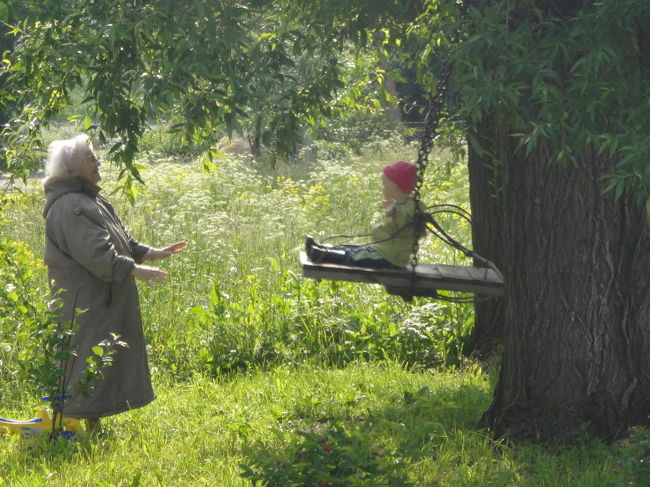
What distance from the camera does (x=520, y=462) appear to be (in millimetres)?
4926

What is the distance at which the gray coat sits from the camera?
17.9 ft

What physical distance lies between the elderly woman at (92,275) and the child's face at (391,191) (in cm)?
150

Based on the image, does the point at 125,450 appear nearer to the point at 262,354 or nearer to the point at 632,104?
the point at 262,354

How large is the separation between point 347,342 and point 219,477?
2.68 m

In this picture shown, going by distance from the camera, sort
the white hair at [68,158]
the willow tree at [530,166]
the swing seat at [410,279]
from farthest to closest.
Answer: the white hair at [68,158] < the willow tree at [530,166] < the swing seat at [410,279]

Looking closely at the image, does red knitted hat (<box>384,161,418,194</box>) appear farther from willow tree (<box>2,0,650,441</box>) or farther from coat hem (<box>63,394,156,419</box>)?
coat hem (<box>63,394,156,419</box>)

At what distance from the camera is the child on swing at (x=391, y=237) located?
4.54 m

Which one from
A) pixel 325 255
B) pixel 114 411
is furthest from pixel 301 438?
pixel 325 255

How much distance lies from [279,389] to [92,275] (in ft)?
5.20

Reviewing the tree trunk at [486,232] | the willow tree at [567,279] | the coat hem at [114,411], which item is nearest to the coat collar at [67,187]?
the coat hem at [114,411]

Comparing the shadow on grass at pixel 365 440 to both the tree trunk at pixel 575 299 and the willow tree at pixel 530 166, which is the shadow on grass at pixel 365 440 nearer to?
the willow tree at pixel 530 166

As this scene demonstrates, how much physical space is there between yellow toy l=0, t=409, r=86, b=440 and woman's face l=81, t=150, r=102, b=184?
4.69ft

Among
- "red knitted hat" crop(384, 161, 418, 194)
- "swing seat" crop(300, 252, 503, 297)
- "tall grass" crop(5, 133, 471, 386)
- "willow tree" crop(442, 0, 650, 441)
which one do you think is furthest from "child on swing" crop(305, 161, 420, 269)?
"tall grass" crop(5, 133, 471, 386)

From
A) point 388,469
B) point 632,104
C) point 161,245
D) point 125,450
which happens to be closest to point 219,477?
point 125,450
